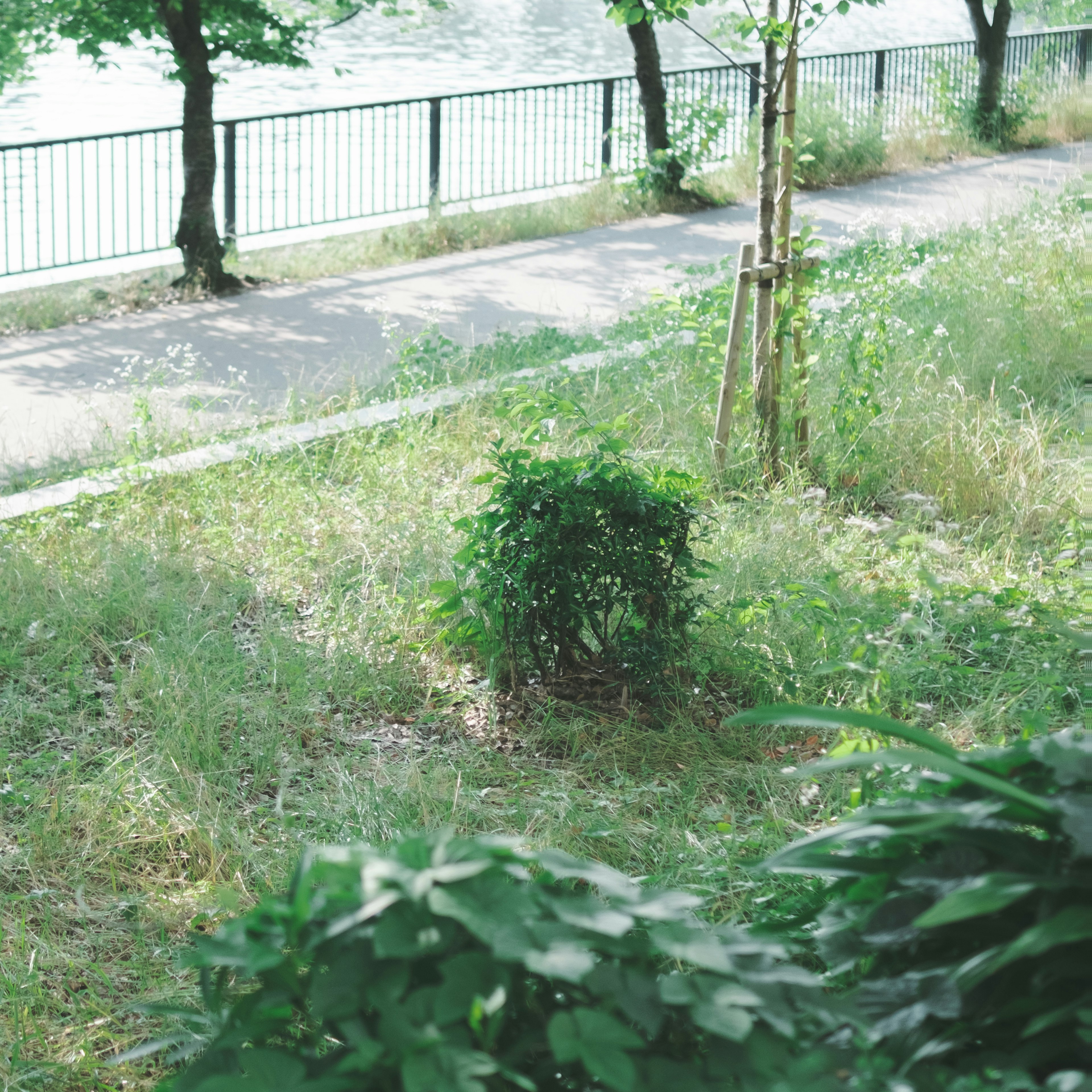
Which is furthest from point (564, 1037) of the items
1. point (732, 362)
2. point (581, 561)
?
point (732, 362)

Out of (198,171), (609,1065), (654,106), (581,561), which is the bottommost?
(581,561)

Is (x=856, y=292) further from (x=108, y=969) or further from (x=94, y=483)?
(x=108, y=969)

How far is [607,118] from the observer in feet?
48.9

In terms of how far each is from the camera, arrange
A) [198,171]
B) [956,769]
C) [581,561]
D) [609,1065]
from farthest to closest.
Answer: [198,171] < [581,561] < [956,769] < [609,1065]

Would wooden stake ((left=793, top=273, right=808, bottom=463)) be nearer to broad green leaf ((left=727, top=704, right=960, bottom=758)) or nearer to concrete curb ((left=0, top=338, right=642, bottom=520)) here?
concrete curb ((left=0, top=338, right=642, bottom=520))

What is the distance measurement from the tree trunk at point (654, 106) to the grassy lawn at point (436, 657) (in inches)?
268

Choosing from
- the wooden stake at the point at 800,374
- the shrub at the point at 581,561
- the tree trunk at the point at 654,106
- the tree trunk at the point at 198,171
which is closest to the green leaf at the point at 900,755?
the shrub at the point at 581,561

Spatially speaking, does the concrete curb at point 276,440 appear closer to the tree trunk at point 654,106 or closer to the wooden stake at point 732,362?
the wooden stake at point 732,362

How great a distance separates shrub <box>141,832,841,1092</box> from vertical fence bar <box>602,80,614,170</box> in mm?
13879

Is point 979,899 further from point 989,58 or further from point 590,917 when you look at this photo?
point 989,58

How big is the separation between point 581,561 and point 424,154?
1059cm

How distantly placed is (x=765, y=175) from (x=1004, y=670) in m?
2.79

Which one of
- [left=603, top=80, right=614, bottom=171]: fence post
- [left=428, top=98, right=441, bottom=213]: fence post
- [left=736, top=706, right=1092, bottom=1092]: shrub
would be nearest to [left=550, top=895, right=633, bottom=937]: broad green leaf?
[left=736, top=706, right=1092, bottom=1092]: shrub

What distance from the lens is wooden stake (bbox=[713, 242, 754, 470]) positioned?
5574 mm
